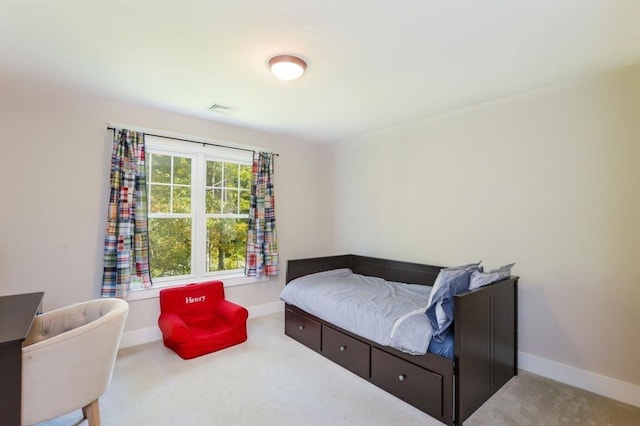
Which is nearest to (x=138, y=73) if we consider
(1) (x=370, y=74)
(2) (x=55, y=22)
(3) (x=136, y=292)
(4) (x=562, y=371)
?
(2) (x=55, y=22)

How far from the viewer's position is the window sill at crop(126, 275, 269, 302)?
10.4 feet

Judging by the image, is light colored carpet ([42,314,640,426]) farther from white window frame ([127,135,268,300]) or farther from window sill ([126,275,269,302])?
white window frame ([127,135,268,300])

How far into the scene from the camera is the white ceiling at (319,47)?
1677mm

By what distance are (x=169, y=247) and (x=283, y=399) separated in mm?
2198

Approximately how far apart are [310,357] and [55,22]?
3142mm

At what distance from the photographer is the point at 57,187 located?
2793 mm

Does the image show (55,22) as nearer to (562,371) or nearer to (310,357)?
(310,357)

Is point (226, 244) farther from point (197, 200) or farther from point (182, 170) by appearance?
point (182, 170)

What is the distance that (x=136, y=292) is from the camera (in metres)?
3.18

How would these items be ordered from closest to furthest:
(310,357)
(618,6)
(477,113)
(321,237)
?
(618,6) → (310,357) → (477,113) → (321,237)

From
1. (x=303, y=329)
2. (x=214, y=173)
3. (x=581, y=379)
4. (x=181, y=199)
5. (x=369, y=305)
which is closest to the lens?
(x=581, y=379)

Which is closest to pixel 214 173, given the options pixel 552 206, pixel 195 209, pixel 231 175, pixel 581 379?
pixel 231 175

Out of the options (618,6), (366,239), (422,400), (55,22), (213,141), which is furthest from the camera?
(366,239)

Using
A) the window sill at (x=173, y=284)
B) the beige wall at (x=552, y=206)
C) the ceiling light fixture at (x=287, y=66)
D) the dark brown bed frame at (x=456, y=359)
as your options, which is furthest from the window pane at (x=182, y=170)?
the beige wall at (x=552, y=206)
